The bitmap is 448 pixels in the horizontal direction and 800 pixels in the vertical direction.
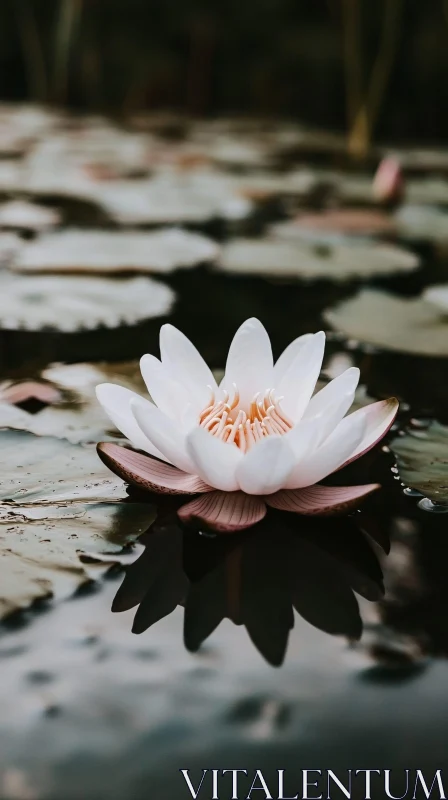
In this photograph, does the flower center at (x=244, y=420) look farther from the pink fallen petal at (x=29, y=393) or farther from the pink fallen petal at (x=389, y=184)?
the pink fallen petal at (x=389, y=184)

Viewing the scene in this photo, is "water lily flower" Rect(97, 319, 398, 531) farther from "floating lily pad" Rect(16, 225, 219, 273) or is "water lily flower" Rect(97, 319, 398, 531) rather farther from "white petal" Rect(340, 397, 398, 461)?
"floating lily pad" Rect(16, 225, 219, 273)

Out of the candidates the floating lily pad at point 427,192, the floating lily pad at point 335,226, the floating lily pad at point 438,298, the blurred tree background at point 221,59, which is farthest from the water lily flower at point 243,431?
the blurred tree background at point 221,59

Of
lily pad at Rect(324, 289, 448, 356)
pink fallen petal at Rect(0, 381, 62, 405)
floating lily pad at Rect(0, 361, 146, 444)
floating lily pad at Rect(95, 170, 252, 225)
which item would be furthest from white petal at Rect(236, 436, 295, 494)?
floating lily pad at Rect(95, 170, 252, 225)

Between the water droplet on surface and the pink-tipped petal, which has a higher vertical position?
the pink-tipped petal

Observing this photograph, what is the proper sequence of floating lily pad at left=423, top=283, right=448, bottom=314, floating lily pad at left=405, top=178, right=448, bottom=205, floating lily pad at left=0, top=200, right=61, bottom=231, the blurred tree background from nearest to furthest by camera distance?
1. floating lily pad at left=423, top=283, right=448, bottom=314
2. floating lily pad at left=0, top=200, right=61, bottom=231
3. floating lily pad at left=405, top=178, right=448, bottom=205
4. the blurred tree background

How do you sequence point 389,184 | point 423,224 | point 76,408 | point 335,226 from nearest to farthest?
point 76,408 < point 335,226 < point 423,224 < point 389,184

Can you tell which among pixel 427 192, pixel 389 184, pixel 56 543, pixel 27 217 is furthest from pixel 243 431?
pixel 427 192

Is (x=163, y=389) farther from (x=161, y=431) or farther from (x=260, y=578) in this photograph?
(x=260, y=578)
